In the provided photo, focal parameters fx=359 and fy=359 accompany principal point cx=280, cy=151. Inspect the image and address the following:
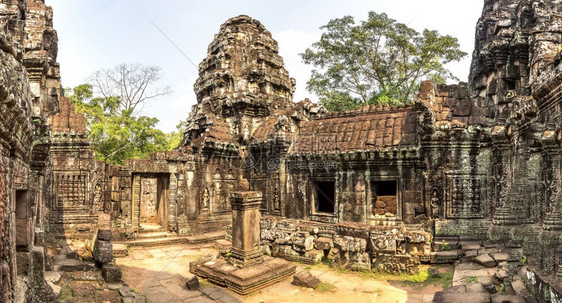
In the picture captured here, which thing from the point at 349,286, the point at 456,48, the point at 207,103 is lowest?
the point at 349,286

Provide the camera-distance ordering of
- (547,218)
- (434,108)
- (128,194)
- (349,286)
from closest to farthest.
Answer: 1. (547,218)
2. (349,286)
3. (434,108)
4. (128,194)

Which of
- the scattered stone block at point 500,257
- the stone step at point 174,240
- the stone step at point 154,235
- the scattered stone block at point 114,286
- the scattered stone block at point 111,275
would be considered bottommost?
the stone step at point 174,240

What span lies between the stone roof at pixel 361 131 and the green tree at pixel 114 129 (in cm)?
1199

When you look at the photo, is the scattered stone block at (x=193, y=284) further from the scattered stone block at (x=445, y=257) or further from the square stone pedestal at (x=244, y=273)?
the scattered stone block at (x=445, y=257)

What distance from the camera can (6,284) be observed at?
281 centimetres

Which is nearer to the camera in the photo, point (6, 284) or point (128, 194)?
point (6, 284)

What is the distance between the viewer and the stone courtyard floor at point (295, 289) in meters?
7.08

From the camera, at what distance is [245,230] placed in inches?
335

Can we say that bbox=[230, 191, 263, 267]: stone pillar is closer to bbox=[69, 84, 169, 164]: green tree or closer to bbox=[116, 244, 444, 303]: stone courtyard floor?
bbox=[116, 244, 444, 303]: stone courtyard floor

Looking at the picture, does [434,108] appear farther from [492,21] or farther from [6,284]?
[6,284]

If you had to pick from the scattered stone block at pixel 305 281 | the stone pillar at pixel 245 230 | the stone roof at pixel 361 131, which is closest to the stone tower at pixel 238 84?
the stone roof at pixel 361 131

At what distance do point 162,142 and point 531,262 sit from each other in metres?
20.5

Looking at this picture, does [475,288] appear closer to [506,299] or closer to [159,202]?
[506,299]

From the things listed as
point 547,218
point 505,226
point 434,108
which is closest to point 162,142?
point 434,108
